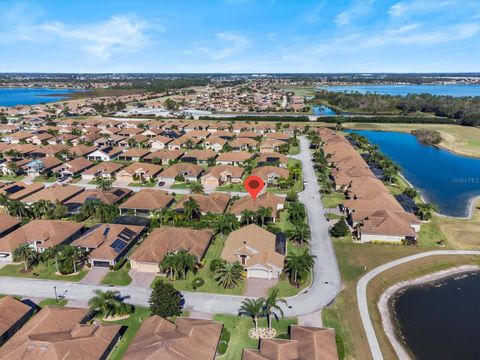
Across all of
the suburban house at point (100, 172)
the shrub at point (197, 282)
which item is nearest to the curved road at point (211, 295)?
the shrub at point (197, 282)

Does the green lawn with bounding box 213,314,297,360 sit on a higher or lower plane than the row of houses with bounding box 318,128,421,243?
lower

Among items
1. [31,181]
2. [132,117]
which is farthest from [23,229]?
[132,117]

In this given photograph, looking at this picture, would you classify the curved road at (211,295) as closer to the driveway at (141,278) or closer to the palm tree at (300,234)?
the driveway at (141,278)

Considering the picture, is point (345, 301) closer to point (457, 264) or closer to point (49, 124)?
point (457, 264)

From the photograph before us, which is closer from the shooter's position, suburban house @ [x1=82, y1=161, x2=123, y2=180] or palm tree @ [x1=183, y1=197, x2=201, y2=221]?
palm tree @ [x1=183, y1=197, x2=201, y2=221]

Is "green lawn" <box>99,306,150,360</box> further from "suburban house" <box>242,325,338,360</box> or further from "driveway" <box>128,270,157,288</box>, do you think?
"suburban house" <box>242,325,338,360</box>

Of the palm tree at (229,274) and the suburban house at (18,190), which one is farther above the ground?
the suburban house at (18,190)

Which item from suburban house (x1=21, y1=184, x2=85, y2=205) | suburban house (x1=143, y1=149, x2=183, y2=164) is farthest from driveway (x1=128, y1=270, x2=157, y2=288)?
suburban house (x1=143, y1=149, x2=183, y2=164)
